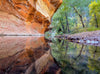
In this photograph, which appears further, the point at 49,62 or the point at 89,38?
the point at 89,38

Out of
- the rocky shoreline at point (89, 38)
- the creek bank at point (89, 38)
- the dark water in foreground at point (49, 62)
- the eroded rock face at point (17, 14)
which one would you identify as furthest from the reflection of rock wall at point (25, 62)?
the eroded rock face at point (17, 14)

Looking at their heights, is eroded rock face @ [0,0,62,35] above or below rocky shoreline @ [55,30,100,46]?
above

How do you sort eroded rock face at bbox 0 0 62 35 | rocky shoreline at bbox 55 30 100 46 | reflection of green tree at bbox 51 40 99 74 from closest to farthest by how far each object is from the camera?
reflection of green tree at bbox 51 40 99 74
rocky shoreline at bbox 55 30 100 46
eroded rock face at bbox 0 0 62 35

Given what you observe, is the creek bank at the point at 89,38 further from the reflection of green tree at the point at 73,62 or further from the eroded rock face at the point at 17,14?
the eroded rock face at the point at 17,14

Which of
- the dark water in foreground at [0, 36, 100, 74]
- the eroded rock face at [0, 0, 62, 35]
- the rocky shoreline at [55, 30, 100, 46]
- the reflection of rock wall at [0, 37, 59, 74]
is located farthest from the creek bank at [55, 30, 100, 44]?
the eroded rock face at [0, 0, 62, 35]

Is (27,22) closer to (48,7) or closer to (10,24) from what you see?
(10,24)

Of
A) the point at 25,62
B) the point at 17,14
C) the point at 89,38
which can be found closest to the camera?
the point at 25,62

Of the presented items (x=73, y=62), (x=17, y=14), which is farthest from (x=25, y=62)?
(x=17, y=14)

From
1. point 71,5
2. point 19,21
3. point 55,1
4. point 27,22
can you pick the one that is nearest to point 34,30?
point 27,22

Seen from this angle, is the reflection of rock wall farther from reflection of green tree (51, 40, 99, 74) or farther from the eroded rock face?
the eroded rock face

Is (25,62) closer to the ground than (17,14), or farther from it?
closer to the ground

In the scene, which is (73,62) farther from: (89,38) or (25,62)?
(89,38)

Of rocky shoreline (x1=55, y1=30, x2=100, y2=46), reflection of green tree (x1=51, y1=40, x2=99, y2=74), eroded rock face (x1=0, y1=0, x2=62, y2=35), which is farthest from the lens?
eroded rock face (x1=0, y1=0, x2=62, y2=35)

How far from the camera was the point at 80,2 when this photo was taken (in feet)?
37.2
